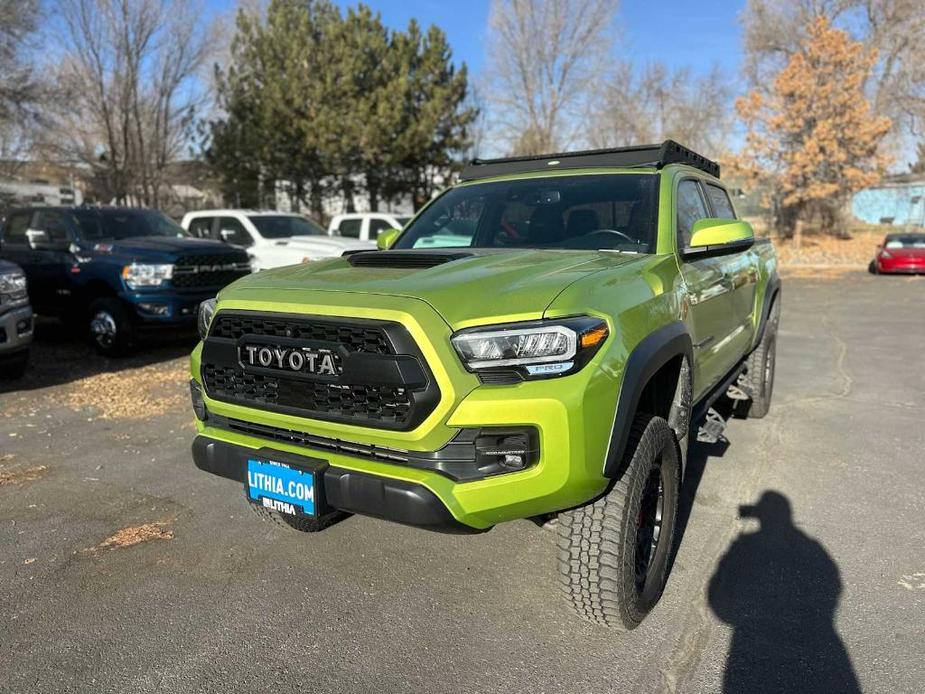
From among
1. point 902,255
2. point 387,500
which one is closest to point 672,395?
point 387,500

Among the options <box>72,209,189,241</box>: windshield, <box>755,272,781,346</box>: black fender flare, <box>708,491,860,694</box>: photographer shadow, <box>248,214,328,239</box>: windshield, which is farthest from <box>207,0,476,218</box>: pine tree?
<box>708,491,860,694</box>: photographer shadow

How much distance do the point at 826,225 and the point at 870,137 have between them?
5919 mm

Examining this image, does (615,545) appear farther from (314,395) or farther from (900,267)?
(900,267)

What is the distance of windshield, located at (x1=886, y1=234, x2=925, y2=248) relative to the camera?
19125mm

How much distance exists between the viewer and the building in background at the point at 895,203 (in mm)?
36000

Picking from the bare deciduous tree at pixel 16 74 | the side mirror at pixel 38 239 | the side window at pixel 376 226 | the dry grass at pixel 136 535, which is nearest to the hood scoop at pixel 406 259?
the dry grass at pixel 136 535

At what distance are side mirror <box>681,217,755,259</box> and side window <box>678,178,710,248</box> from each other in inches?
5.0

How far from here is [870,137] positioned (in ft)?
79.7

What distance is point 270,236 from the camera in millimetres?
11883

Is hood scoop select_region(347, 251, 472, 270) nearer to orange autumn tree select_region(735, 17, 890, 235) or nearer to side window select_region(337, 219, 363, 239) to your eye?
side window select_region(337, 219, 363, 239)

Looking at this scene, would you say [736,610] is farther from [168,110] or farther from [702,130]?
[702,130]

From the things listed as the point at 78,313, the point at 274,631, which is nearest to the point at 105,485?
the point at 274,631

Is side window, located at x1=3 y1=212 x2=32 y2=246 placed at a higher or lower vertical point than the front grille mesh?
higher

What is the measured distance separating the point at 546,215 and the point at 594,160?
64 centimetres
